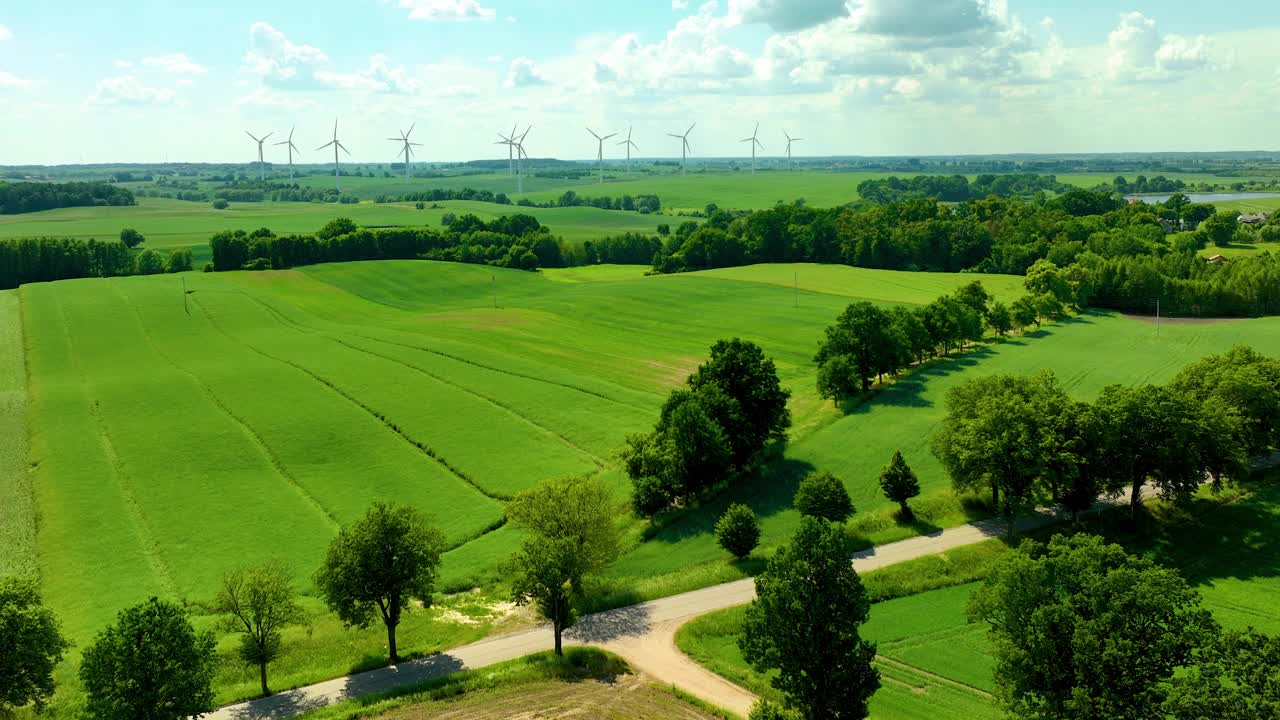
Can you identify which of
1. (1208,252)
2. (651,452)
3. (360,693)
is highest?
(1208,252)

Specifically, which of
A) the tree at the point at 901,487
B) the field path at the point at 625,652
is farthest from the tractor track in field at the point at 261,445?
the tree at the point at 901,487

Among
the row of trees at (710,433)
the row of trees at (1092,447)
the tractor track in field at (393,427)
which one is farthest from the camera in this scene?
the tractor track in field at (393,427)

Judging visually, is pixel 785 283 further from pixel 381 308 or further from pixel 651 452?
pixel 651 452

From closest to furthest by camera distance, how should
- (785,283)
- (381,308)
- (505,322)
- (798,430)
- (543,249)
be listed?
(798,430) → (505,322) → (381,308) → (785,283) → (543,249)

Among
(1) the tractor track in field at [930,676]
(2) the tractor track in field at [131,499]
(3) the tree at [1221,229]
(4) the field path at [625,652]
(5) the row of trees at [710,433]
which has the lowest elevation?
(4) the field path at [625,652]

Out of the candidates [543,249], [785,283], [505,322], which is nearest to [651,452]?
[505,322]

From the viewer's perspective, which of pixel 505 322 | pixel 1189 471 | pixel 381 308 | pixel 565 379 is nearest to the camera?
pixel 1189 471

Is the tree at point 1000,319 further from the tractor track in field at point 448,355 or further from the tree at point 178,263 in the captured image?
the tree at point 178,263

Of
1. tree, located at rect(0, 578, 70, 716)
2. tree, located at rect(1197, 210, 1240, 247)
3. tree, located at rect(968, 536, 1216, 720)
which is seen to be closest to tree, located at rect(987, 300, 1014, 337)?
tree, located at rect(968, 536, 1216, 720)
